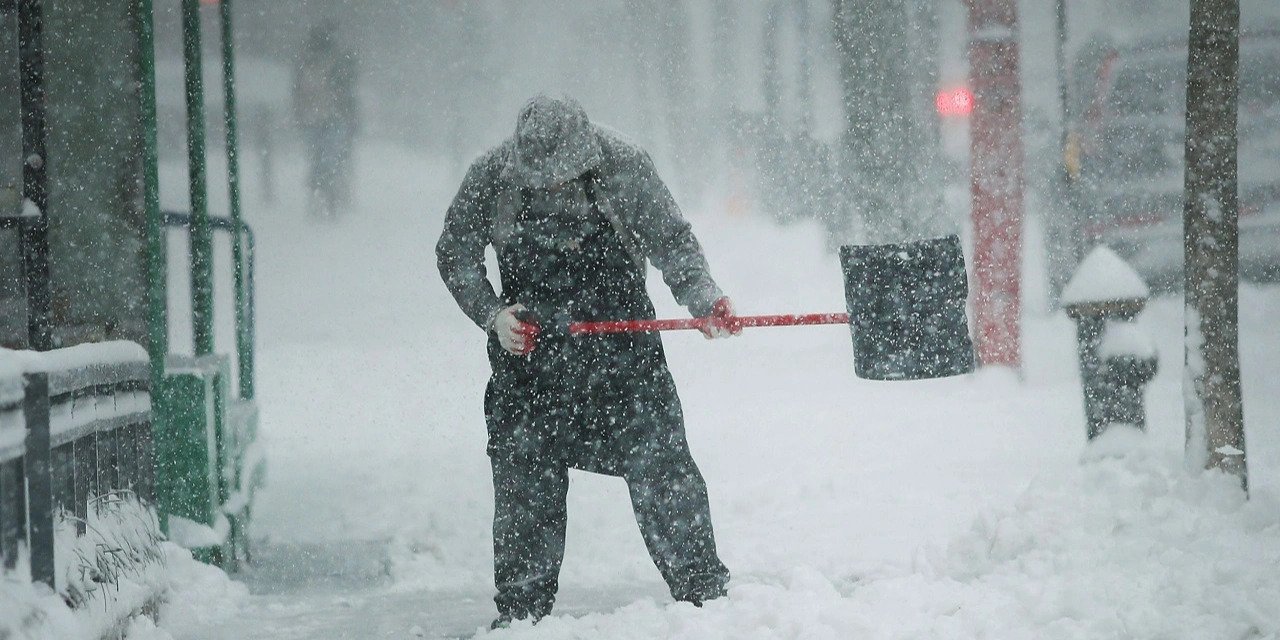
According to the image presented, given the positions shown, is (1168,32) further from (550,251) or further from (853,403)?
(550,251)

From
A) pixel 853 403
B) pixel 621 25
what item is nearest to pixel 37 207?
pixel 853 403

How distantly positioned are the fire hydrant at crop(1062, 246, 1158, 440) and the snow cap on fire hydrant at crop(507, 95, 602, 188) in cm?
260

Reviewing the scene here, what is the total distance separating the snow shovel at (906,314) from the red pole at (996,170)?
5910 millimetres

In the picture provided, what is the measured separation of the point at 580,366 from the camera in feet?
13.5

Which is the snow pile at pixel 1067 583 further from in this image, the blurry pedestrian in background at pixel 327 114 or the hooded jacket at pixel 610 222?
the blurry pedestrian in background at pixel 327 114

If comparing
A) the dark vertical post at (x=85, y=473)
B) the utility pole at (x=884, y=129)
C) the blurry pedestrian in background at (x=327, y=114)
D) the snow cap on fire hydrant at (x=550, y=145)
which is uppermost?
the blurry pedestrian in background at (x=327, y=114)

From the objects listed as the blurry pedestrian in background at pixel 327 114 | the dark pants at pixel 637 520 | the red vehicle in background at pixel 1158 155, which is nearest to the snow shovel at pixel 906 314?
the dark pants at pixel 637 520

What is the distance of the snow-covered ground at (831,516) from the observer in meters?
3.75

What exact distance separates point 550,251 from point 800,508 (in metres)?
2.53

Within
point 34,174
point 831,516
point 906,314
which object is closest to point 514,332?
point 906,314

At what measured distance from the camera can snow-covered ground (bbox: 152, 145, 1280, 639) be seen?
375 cm

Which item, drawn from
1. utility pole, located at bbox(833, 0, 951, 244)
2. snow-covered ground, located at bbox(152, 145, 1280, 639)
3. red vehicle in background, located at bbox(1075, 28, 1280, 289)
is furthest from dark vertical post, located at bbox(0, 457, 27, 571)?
red vehicle in background, located at bbox(1075, 28, 1280, 289)

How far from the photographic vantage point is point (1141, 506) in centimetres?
459

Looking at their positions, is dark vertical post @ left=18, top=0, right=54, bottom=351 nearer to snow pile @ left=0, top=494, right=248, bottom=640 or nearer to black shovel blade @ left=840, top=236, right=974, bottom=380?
snow pile @ left=0, top=494, right=248, bottom=640
